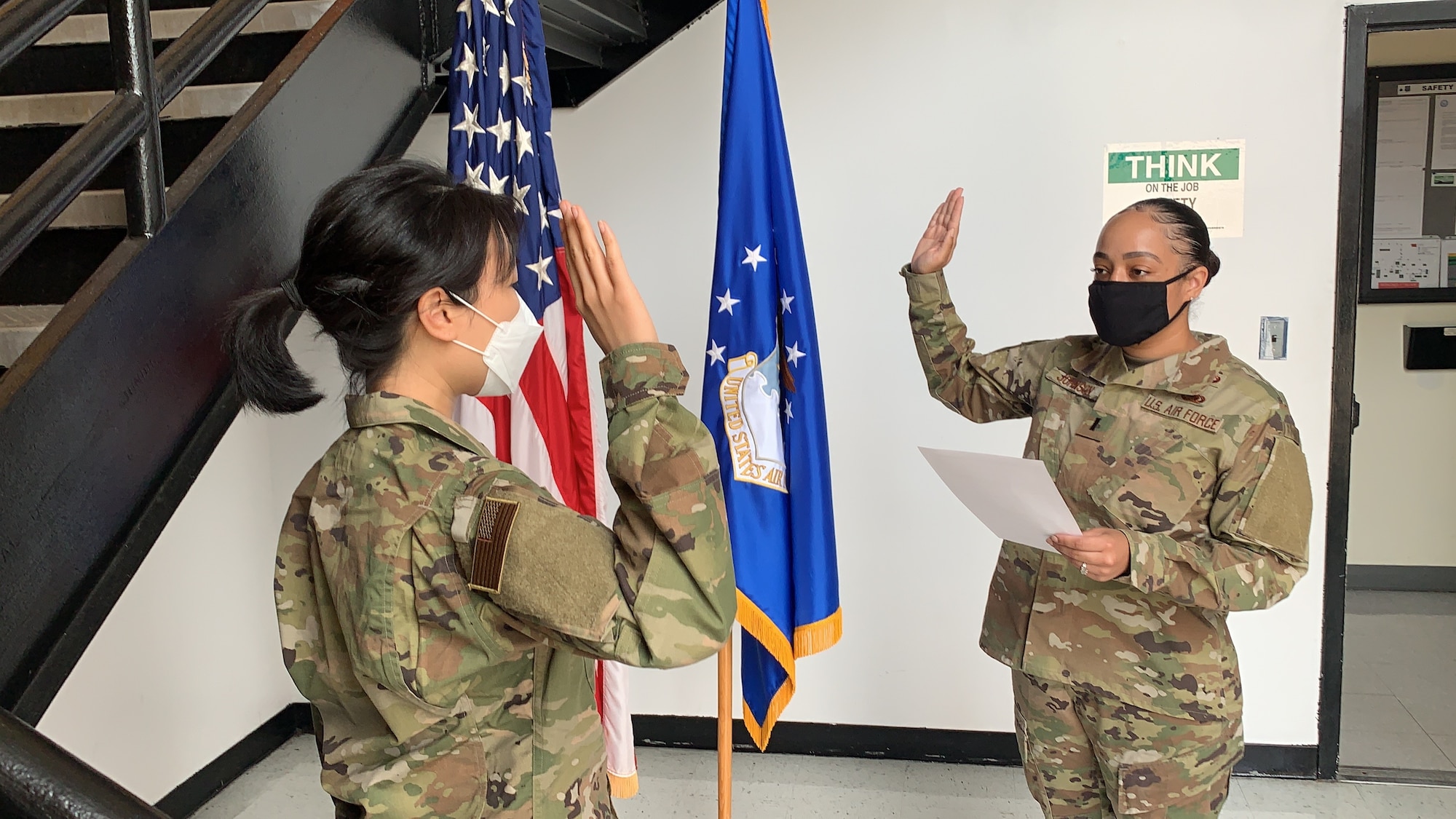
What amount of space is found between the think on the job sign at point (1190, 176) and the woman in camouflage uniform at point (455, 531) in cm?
196

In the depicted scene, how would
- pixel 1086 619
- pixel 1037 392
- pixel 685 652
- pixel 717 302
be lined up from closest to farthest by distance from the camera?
pixel 685 652 → pixel 1086 619 → pixel 1037 392 → pixel 717 302

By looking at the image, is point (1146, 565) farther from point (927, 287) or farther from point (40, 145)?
point (40, 145)

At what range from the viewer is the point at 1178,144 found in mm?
2465

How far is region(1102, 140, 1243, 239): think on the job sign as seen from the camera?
2.46m

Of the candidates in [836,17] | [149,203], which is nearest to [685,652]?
[149,203]

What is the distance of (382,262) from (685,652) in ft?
1.63

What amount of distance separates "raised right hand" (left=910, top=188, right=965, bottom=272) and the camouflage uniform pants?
81 cm

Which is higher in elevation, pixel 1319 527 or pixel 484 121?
pixel 484 121

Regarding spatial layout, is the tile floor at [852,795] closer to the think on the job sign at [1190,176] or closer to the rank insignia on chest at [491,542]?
the think on the job sign at [1190,176]

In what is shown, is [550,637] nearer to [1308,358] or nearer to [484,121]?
[484,121]

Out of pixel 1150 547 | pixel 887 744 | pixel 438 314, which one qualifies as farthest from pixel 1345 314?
pixel 438 314

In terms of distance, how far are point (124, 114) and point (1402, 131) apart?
4.53 metres

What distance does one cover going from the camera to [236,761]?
8.97ft

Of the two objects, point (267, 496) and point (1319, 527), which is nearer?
point (1319, 527)
